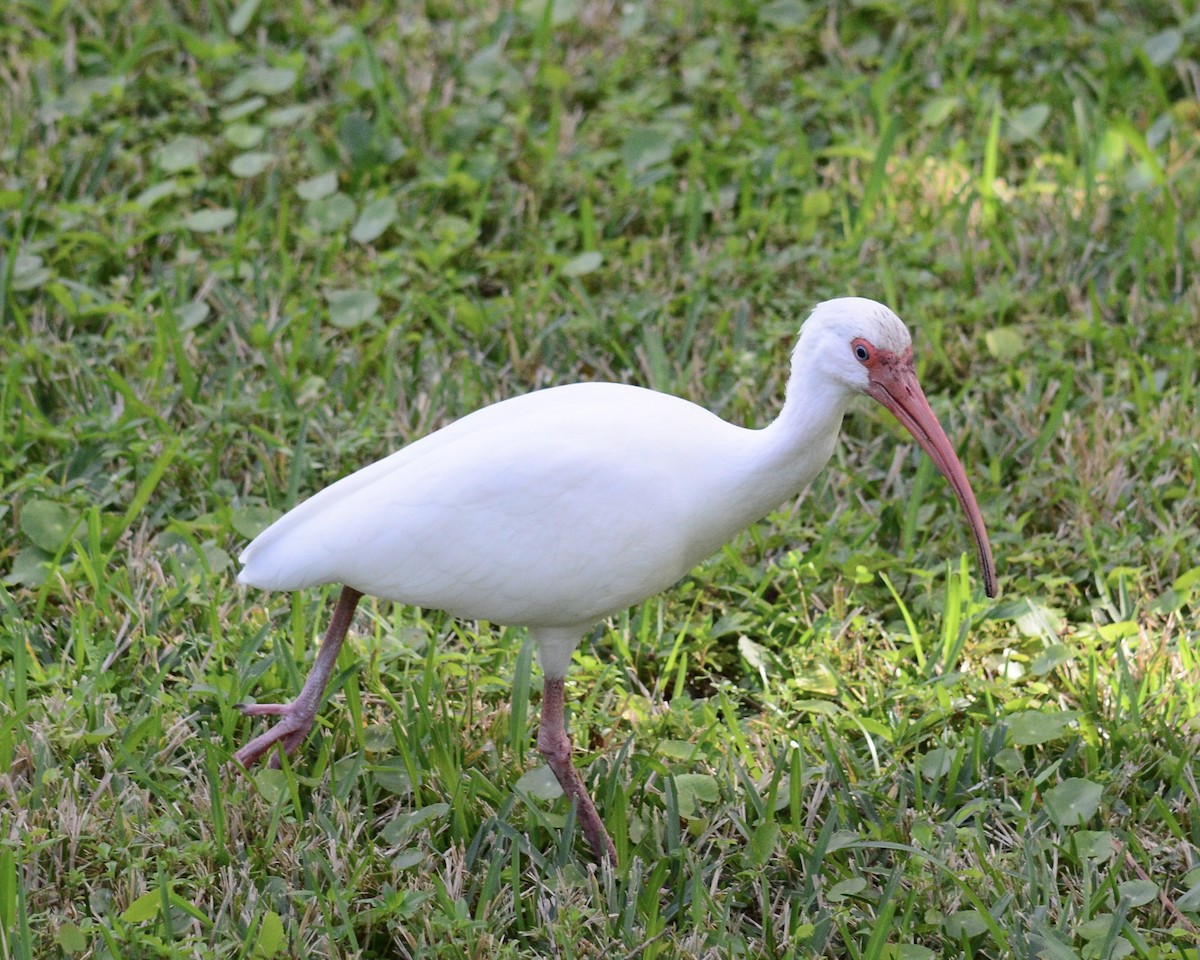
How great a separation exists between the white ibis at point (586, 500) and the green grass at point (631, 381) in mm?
433

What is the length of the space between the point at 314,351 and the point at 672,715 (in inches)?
77.0

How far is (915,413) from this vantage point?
3355 mm

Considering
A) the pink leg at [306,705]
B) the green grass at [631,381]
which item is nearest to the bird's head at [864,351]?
the green grass at [631,381]

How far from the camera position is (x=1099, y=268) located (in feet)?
17.9

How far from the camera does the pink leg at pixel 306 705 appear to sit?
3562 millimetres

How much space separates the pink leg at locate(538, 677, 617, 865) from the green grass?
0.08 metres

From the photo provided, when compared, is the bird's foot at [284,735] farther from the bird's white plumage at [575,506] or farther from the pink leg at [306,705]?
the bird's white plumage at [575,506]

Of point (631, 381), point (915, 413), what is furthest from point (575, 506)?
point (631, 381)

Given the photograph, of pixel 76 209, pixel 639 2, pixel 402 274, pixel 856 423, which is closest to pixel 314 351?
pixel 402 274

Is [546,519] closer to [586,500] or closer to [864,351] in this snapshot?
[586,500]

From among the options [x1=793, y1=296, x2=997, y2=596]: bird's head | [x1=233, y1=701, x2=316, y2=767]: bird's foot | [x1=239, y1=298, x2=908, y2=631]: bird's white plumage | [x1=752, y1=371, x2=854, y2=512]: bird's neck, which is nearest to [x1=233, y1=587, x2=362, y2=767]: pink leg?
[x1=233, y1=701, x2=316, y2=767]: bird's foot

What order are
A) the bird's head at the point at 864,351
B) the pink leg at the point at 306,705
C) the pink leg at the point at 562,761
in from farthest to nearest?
the pink leg at the point at 306,705, the pink leg at the point at 562,761, the bird's head at the point at 864,351

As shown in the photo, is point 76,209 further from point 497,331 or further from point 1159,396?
point 1159,396

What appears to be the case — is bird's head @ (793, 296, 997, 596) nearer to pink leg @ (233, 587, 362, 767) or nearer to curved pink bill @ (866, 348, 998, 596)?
curved pink bill @ (866, 348, 998, 596)
